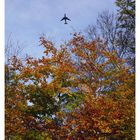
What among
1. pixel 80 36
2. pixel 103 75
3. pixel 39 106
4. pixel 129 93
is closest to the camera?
pixel 129 93

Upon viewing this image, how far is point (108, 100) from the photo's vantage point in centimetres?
1575

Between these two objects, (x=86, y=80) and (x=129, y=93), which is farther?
(x=86, y=80)

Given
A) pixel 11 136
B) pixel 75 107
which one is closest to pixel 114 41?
pixel 75 107

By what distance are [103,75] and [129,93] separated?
2.72m

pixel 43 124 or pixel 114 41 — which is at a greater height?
pixel 114 41

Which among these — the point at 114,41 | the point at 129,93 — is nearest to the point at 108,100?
the point at 129,93

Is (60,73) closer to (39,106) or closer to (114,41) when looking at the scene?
(39,106)

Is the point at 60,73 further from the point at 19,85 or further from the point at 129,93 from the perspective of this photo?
the point at 129,93

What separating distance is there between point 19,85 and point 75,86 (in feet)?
7.77
